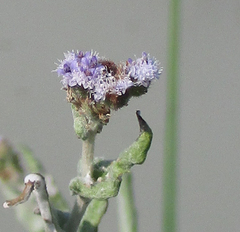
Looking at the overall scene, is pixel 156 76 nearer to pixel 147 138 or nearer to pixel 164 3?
pixel 147 138

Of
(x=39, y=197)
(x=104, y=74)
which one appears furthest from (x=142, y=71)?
(x=39, y=197)

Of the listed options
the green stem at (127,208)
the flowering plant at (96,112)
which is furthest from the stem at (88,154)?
the green stem at (127,208)

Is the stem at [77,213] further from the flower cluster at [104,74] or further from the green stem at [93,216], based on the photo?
the flower cluster at [104,74]

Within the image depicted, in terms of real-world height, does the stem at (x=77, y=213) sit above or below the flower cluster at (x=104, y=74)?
below

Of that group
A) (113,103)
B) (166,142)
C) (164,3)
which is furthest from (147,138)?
(164,3)

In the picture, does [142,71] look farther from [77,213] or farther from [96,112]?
[77,213]

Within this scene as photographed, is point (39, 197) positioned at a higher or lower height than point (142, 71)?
lower

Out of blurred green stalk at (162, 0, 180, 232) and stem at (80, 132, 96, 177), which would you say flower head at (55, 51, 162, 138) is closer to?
stem at (80, 132, 96, 177)
